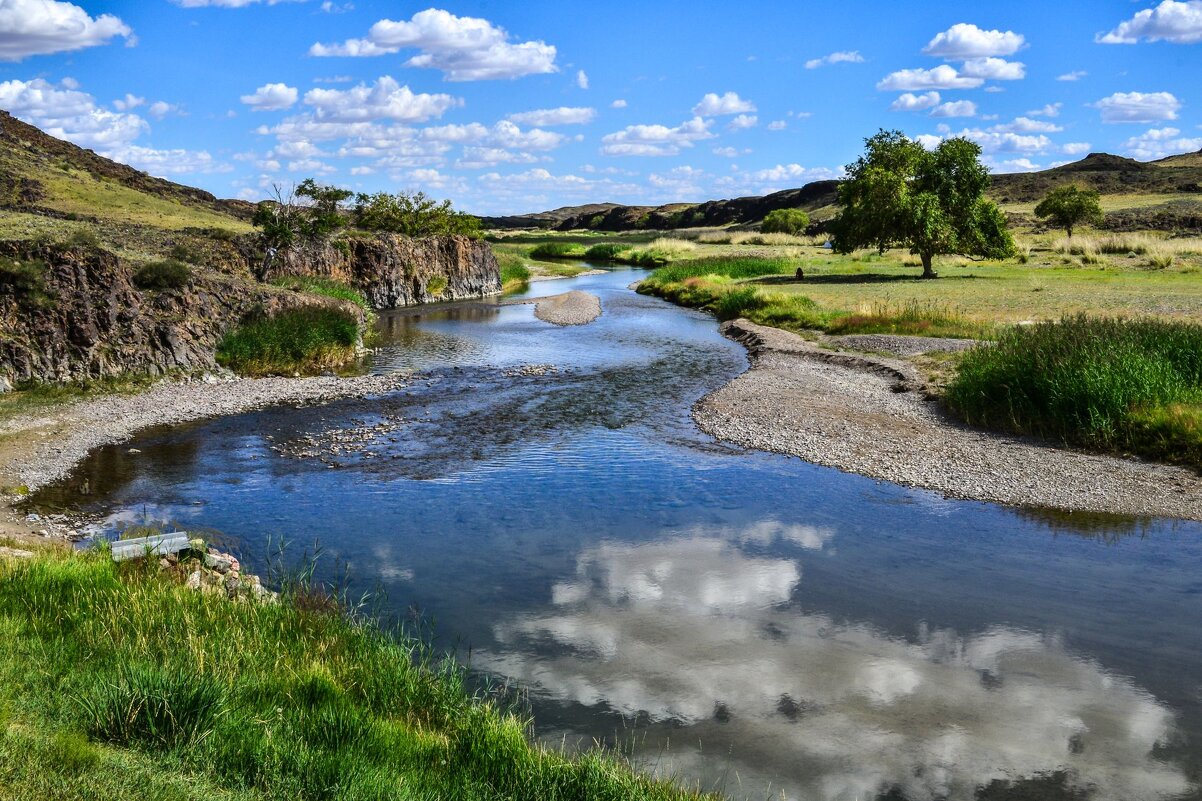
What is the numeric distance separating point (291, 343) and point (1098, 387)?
83.3ft

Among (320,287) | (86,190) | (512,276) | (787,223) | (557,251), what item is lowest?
(512,276)

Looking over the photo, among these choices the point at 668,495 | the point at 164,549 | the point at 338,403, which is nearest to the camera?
the point at 164,549

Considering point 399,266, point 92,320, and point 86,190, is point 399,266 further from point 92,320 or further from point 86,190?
point 86,190

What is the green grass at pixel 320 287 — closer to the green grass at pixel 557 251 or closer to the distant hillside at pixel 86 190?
the distant hillside at pixel 86 190

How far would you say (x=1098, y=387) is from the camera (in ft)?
72.8

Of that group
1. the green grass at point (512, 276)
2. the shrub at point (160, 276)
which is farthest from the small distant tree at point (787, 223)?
the shrub at point (160, 276)

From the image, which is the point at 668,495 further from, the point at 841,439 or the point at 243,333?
the point at 243,333

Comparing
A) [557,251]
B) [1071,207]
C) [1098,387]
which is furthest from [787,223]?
[1098,387]

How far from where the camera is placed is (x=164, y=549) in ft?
42.6

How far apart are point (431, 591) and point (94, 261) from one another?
69.3 feet

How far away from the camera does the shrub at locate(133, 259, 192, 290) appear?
1183 inches

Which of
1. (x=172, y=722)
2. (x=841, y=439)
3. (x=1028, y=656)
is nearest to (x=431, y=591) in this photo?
(x=172, y=722)

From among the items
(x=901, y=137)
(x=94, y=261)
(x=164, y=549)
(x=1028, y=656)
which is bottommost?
(x=1028, y=656)

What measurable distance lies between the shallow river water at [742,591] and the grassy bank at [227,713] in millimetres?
1711
